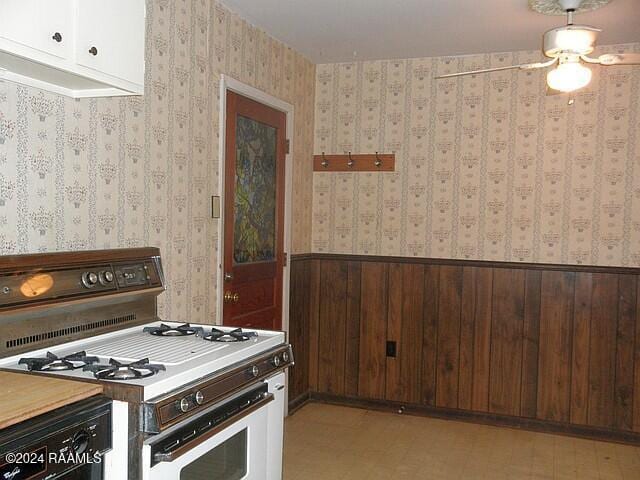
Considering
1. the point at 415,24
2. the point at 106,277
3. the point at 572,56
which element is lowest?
the point at 106,277

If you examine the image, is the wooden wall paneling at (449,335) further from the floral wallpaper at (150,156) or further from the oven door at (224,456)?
the oven door at (224,456)

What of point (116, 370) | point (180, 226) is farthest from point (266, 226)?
point (116, 370)

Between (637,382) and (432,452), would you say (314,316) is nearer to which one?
(432,452)

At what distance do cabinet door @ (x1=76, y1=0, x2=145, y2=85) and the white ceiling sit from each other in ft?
4.14

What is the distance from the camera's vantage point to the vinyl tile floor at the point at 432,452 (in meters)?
3.49

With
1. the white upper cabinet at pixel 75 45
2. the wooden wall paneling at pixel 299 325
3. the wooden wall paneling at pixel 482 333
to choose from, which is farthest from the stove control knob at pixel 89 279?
the wooden wall paneling at pixel 482 333

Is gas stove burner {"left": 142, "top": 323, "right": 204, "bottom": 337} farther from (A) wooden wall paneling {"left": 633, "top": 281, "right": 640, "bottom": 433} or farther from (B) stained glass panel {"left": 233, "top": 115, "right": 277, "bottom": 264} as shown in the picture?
(A) wooden wall paneling {"left": 633, "top": 281, "right": 640, "bottom": 433}

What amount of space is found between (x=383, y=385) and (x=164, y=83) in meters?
2.72

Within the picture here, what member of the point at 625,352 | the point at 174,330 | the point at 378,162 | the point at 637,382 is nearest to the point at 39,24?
the point at 174,330

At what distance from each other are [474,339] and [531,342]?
376 mm

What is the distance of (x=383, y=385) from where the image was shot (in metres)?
4.61

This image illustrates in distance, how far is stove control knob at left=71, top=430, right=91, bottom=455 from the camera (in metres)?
1.55

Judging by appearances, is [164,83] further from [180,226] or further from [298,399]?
[298,399]

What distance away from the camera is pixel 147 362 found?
6.35 ft
